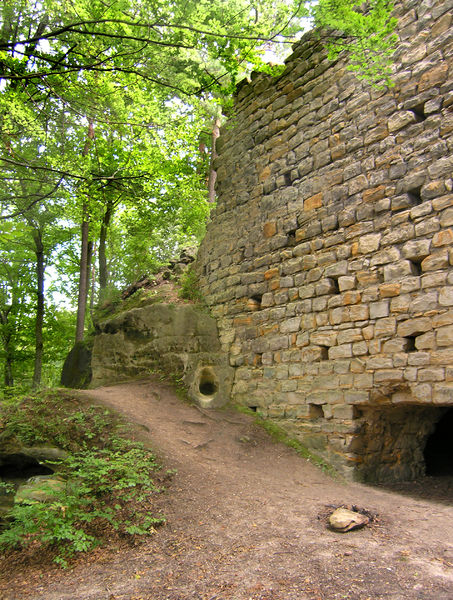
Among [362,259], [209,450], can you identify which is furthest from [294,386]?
[362,259]

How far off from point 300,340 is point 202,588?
382 cm

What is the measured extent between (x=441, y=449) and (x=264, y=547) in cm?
459

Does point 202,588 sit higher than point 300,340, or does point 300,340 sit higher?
point 300,340

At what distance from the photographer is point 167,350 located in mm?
8047

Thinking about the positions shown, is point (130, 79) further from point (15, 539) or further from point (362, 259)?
point (15, 539)

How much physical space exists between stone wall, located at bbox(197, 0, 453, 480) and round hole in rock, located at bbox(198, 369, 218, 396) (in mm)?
478

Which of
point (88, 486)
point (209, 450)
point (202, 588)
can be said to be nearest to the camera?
point (202, 588)

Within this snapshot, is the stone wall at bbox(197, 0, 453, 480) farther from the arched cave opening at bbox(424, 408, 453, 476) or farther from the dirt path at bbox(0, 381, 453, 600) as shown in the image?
the dirt path at bbox(0, 381, 453, 600)

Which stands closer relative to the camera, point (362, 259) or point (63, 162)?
point (362, 259)

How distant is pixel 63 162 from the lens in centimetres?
812

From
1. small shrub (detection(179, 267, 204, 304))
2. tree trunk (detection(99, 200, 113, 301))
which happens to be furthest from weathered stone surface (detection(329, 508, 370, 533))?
tree trunk (detection(99, 200, 113, 301))

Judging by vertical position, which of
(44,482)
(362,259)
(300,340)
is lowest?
(44,482)

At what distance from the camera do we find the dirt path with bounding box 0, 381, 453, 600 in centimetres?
275

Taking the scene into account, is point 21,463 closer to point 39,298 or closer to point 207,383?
point 207,383
